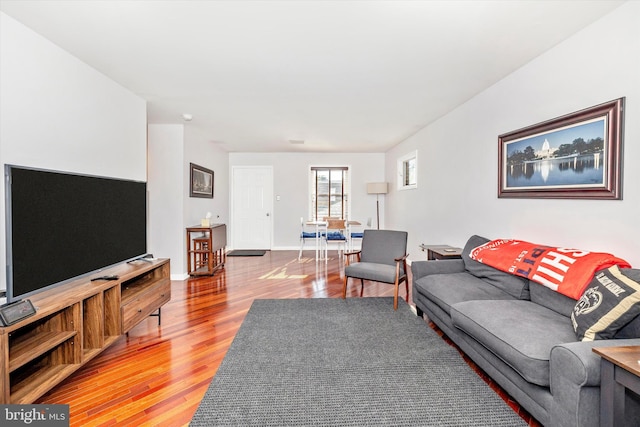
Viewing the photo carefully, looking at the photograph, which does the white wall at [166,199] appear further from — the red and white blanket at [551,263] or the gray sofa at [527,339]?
the red and white blanket at [551,263]

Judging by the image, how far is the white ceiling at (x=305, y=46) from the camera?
76.2 inches

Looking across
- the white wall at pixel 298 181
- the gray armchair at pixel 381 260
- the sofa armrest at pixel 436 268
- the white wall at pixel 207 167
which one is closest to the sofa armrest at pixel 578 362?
the sofa armrest at pixel 436 268

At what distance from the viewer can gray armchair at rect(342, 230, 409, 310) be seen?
3428 mm

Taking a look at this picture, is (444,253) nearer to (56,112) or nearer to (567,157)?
(567,157)

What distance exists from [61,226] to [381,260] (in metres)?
3.23

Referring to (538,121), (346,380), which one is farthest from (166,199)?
(538,121)

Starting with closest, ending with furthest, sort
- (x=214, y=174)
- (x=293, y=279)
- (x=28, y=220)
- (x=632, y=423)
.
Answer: (x=632, y=423), (x=28, y=220), (x=293, y=279), (x=214, y=174)

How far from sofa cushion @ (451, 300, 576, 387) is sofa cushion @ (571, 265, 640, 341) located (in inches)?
4.4

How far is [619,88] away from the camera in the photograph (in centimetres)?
194

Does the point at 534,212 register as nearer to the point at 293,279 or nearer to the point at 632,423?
the point at 632,423

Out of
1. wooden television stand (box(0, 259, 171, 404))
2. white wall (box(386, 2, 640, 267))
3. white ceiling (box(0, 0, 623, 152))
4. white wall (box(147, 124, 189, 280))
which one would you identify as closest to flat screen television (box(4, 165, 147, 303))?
wooden television stand (box(0, 259, 171, 404))

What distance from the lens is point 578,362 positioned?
51.4 inches

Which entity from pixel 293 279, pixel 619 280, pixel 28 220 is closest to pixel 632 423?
pixel 619 280

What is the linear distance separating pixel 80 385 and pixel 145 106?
295cm
